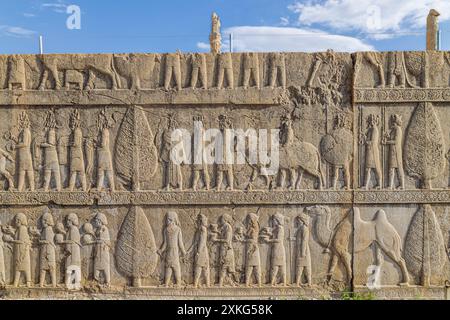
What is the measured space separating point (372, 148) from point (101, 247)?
377 cm

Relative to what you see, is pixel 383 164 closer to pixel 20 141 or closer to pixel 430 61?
pixel 430 61

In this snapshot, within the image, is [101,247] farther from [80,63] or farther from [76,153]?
[80,63]

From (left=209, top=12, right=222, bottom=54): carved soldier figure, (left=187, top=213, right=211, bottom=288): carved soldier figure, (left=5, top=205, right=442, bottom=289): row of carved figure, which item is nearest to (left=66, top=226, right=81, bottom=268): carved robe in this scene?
(left=5, top=205, right=442, bottom=289): row of carved figure

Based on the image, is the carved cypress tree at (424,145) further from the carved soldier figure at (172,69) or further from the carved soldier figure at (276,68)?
the carved soldier figure at (172,69)

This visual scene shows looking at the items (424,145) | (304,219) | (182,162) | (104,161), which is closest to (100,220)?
(104,161)

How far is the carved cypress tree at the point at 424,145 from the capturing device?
4.93m

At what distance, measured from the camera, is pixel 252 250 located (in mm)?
4992

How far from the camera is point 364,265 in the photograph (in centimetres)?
499

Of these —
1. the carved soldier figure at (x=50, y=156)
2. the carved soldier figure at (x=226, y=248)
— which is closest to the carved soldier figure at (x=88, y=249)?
the carved soldier figure at (x=50, y=156)

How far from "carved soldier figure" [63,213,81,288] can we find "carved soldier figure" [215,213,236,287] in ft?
6.07

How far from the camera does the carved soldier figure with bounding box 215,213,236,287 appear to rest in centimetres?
500

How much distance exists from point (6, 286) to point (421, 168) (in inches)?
224

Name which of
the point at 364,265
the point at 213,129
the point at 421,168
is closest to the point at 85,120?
the point at 213,129

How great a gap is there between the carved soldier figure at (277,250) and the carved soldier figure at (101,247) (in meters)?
2.15
